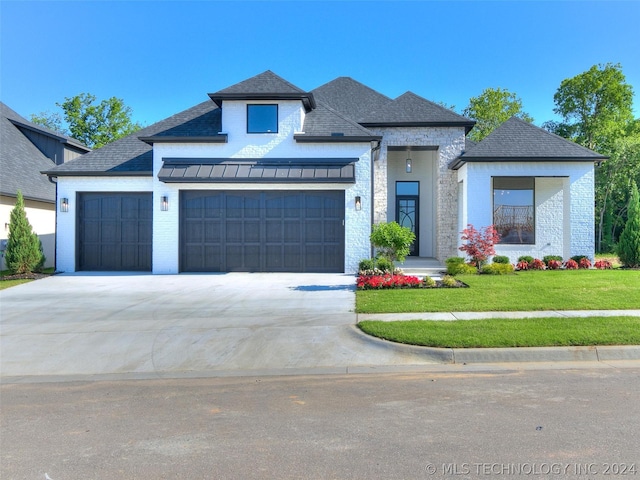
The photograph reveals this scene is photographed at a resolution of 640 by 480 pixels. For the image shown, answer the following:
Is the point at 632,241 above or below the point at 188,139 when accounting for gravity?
below

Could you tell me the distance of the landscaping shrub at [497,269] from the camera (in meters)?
13.9

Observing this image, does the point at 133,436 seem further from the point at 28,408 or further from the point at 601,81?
the point at 601,81

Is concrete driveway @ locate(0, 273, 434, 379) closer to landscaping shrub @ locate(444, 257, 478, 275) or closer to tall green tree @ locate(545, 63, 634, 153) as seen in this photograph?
landscaping shrub @ locate(444, 257, 478, 275)

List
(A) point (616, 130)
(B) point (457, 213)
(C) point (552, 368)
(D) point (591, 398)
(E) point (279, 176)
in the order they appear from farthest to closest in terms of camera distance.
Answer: (A) point (616, 130)
(B) point (457, 213)
(E) point (279, 176)
(C) point (552, 368)
(D) point (591, 398)

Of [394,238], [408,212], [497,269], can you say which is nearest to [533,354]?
[394,238]

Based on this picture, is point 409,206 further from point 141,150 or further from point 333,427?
point 333,427

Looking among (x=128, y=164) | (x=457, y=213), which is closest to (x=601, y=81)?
(x=457, y=213)

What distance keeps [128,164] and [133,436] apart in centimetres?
1440

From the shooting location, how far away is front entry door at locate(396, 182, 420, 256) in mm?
19297

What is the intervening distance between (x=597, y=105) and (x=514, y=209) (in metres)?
22.3

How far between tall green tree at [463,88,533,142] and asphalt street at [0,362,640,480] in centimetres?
3001

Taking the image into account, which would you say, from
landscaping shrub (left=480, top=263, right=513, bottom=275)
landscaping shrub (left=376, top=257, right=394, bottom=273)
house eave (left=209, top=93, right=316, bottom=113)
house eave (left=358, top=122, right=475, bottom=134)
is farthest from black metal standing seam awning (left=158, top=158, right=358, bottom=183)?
landscaping shrub (left=480, top=263, right=513, bottom=275)

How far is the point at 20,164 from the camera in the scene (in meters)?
21.2

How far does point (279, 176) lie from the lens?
49.9ft
